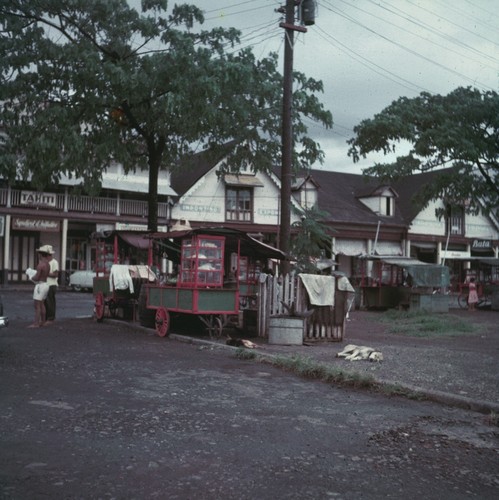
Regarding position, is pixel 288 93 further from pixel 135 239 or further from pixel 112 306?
pixel 112 306

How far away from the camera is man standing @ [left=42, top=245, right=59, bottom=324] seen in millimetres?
14750

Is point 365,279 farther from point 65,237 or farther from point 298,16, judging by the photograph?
point 298,16

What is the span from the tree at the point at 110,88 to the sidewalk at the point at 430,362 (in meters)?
6.07

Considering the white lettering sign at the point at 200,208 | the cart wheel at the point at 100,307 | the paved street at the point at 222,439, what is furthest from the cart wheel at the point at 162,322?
the white lettering sign at the point at 200,208

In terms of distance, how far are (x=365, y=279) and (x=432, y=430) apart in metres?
25.8

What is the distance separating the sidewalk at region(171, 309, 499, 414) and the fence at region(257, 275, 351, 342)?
34 centimetres

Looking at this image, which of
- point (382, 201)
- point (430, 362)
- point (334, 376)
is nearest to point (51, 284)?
point (334, 376)

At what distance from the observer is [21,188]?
118 feet

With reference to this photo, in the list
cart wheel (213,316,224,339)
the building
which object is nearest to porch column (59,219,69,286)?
the building

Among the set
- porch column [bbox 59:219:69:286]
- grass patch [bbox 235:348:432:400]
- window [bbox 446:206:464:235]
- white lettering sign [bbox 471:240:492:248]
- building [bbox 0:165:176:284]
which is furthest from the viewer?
white lettering sign [bbox 471:240:492:248]

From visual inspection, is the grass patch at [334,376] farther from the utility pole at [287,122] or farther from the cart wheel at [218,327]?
the utility pole at [287,122]

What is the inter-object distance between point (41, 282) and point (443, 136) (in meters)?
15.9

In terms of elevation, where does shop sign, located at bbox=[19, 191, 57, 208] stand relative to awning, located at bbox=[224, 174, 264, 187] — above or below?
below

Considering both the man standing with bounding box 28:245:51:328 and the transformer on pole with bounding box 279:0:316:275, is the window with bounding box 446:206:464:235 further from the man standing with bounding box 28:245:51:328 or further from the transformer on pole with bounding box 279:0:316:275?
the man standing with bounding box 28:245:51:328
